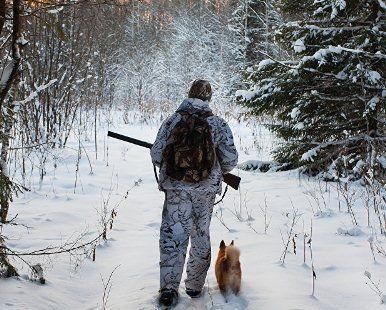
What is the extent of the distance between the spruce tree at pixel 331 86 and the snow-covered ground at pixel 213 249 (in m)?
0.62

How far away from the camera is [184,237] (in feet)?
10.2

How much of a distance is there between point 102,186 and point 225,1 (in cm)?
3415

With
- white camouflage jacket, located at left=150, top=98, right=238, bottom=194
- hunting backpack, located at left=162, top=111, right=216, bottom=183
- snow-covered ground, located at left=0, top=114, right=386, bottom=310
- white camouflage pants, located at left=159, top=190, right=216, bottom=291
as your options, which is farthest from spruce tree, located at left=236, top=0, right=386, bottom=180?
hunting backpack, located at left=162, top=111, right=216, bottom=183

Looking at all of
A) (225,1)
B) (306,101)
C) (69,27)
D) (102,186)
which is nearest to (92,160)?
(102,186)

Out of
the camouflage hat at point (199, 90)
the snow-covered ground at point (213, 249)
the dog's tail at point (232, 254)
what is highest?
the camouflage hat at point (199, 90)

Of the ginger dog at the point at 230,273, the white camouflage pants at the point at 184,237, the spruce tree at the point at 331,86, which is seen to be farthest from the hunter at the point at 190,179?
the spruce tree at the point at 331,86

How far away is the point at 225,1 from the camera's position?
3772 cm

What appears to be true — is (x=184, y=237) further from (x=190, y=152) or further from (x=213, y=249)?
(x=213, y=249)

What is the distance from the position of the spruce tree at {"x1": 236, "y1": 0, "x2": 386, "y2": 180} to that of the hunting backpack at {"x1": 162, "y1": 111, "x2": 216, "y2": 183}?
11.0 feet

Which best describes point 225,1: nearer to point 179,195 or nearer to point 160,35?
point 160,35

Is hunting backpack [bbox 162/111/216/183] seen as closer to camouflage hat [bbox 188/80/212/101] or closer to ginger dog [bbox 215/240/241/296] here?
camouflage hat [bbox 188/80/212/101]

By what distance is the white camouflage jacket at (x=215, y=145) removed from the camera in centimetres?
308

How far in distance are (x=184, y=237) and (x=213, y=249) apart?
121cm

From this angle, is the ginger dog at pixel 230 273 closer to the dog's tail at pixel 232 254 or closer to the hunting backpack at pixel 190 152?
the dog's tail at pixel 232 254
